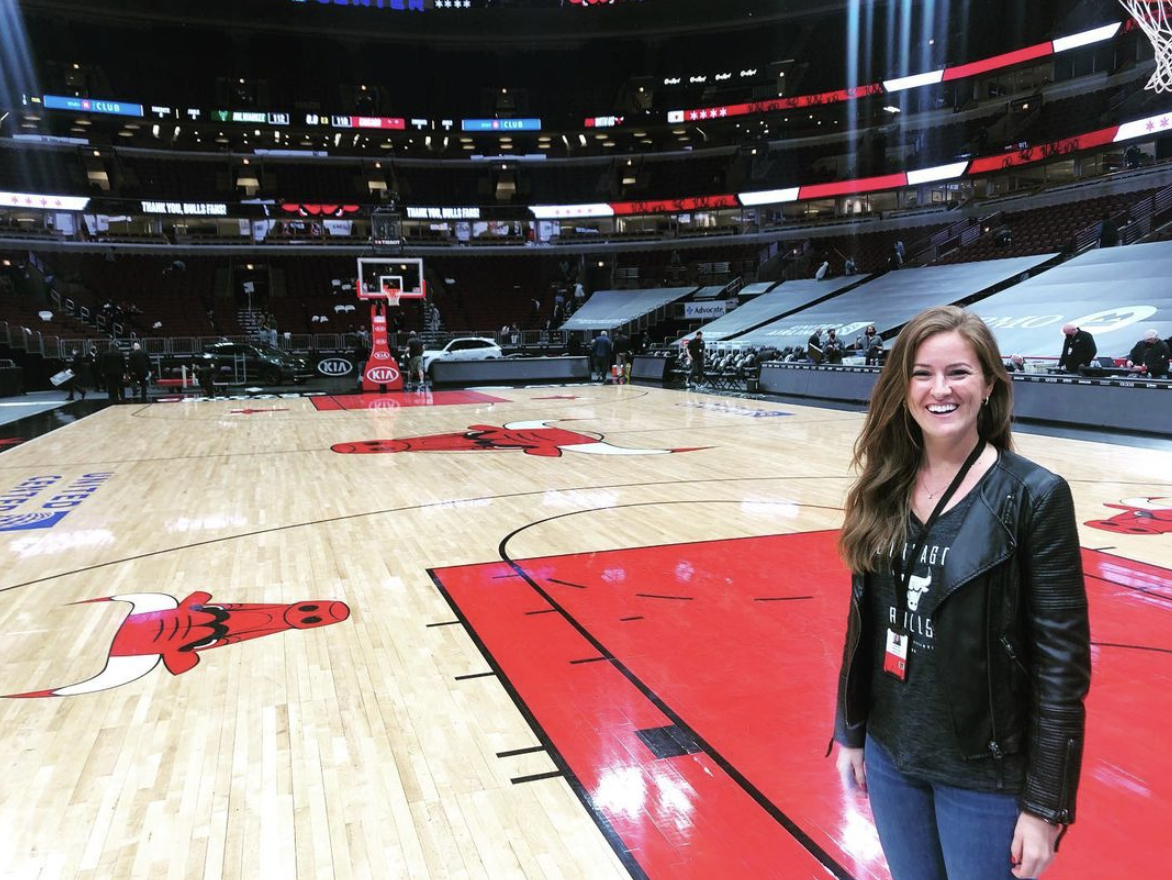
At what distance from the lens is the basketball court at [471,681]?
253 centimetres

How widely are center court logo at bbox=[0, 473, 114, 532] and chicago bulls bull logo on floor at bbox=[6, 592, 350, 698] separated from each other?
2849 mm

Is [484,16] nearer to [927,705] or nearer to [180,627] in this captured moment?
[180,627]

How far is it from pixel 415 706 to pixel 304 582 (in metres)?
2.10

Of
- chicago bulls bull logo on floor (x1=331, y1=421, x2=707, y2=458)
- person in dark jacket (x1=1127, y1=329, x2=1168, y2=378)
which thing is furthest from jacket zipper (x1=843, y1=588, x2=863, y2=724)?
person in dark jacket (x1=1127, y1=329, x2=1168, y2=378)

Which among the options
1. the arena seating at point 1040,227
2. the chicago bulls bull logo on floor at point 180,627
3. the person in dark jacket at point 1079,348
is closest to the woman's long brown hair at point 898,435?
the chicago bulls bull logo on floor at point 180,627

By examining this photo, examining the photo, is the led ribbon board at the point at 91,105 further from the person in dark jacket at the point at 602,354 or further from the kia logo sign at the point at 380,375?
the person in dark jacket at the point at 602,354

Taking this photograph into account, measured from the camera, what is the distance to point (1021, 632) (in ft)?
4.61

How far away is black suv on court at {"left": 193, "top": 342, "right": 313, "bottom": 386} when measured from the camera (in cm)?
2380

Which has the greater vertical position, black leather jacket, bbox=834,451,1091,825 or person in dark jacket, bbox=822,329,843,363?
person in dark jacket, bbox=822,329,843,363

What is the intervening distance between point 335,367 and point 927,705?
2676 cm

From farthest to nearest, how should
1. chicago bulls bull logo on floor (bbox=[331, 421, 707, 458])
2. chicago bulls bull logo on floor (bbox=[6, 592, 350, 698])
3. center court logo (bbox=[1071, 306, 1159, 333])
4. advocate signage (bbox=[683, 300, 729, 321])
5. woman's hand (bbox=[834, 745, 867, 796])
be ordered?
1. advocate signage (bbox=[683, 300, 729, 321])
2. center court logo (bbox=[1071, 306, 1159, 333])
3. chicago bulls bull logo on floor (bbox=[331, 421, 707, 458])
4. chicago bulls bull logo on floor (bbox=[6, 592, 350, 698])
5. woman's hand (bbox=[834, 745, 867, 796])

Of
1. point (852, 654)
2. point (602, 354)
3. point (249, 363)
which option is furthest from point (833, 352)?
point (852, 654)

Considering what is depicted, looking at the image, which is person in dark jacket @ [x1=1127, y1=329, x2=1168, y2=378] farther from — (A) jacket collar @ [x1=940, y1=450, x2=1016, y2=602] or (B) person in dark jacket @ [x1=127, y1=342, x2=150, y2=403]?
(B) person in dark jacket @ [x1=127, y1=342, x2=150, y2=403]

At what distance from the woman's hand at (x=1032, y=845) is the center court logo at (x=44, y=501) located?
25.1ft
